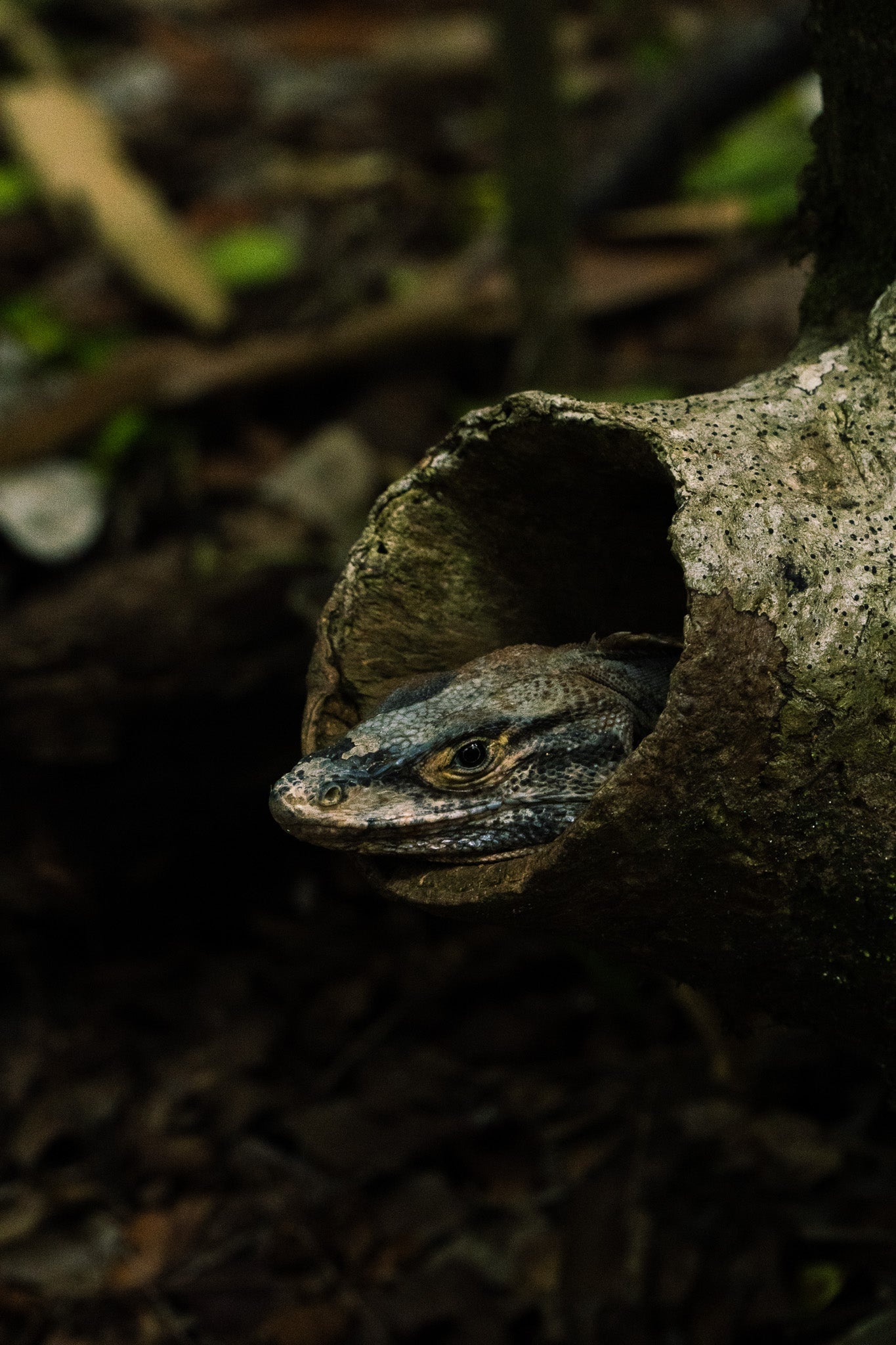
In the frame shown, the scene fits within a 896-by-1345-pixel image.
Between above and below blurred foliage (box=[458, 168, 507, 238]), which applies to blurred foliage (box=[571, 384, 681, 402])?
below

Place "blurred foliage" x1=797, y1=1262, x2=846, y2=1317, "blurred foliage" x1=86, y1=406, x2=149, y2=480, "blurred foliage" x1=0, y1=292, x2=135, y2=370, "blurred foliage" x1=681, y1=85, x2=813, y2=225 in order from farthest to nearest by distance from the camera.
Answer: "blurred foliage" x1=681, y1=85, x2=813, y2=225 < "blurred foliage" x1=0, y1=292, x2=135, y2=370 < "blurred foliage" x1=86, y1=406, x2=149, y2=480 < "blurred foliage" x1=797, y1=1262, x2=846, y2=1317

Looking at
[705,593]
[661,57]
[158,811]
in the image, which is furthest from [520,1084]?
[661,57]

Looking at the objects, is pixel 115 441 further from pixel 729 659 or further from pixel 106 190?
pixel 729 659

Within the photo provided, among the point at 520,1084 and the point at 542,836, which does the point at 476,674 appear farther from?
the point at 520,1084

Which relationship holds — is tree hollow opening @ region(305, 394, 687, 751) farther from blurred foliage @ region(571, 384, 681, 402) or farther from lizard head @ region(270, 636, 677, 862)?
blurred foliage @ region(571, 384, 681, 402)

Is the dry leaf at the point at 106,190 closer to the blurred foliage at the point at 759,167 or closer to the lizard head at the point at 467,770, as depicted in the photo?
the blurred foliage at the point at 759,167

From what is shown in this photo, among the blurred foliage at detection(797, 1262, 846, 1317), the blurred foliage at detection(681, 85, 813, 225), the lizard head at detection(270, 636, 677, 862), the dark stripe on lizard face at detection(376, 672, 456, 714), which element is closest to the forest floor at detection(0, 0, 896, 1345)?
the blurred foliage at detection(797, 1262, 846, 1317)
